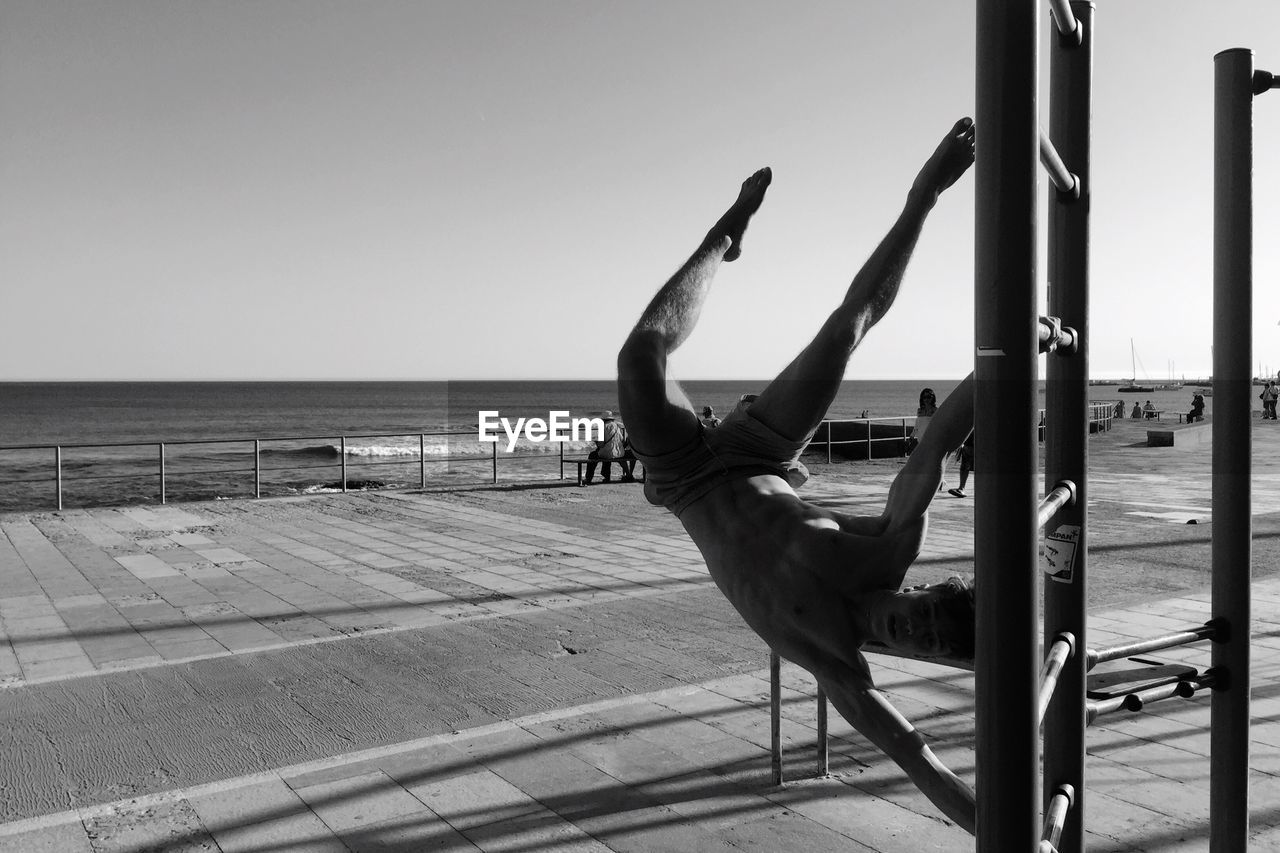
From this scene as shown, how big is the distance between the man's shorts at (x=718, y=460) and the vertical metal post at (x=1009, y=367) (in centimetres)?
44

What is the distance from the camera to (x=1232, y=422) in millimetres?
2020

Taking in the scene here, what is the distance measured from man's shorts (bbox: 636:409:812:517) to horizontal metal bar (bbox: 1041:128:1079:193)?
53cm

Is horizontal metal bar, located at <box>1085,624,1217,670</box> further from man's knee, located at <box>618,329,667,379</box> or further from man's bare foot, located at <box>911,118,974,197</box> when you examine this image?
man's knee, located at <box>618,329,667,379</box>

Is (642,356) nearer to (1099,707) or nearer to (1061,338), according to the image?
(1061,338)

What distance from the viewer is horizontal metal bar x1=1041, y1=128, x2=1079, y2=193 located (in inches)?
55.8

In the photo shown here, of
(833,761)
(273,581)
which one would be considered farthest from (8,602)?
(833,761)

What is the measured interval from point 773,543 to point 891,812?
3095 millimetres

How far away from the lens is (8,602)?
845 cm

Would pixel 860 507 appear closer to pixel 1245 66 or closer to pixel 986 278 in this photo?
pixel 1245 66

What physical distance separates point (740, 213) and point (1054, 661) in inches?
34.2

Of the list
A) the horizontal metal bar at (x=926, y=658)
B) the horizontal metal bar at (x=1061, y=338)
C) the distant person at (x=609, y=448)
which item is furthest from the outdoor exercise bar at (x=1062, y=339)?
the distant person at (x=609, y=448)

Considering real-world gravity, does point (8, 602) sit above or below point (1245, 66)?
below

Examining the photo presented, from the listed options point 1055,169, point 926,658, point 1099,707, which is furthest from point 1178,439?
point 926,658

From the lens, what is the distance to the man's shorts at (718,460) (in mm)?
Result: 1497
